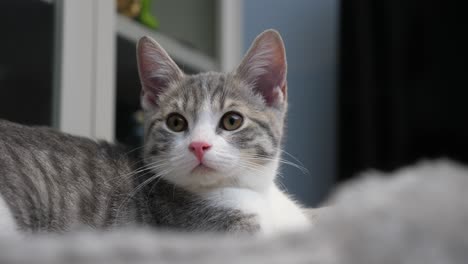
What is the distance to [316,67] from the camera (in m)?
2.32

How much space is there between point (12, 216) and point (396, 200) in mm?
644

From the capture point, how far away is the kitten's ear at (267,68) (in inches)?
40.6

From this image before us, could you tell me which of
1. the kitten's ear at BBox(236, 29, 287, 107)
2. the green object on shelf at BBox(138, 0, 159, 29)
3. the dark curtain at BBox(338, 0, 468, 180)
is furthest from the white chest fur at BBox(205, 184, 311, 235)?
the dark curtain at BBox(338, 0, 468, 180)

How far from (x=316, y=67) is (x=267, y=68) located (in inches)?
50.8

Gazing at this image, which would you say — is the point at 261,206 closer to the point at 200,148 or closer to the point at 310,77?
the point at 200,148

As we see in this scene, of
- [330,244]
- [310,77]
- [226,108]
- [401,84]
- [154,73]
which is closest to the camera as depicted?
[330,244]

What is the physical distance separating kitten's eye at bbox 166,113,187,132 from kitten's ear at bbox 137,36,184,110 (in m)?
0.11

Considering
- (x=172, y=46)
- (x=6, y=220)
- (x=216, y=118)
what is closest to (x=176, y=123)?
(x=216, y=118)

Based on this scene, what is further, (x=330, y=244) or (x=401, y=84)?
(x=401, y=84)

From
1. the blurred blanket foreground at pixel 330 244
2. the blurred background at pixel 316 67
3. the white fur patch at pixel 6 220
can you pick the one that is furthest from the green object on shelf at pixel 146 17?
the blurred blanket foreground at pixel 330 244

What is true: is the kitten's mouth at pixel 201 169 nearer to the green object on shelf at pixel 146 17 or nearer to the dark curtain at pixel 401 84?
the green object on shelf at pixel 146 17

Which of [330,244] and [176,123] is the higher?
[330,244]

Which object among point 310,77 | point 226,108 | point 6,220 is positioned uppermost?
point 226,108

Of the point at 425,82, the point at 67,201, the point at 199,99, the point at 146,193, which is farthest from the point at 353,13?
the point at 67,201
